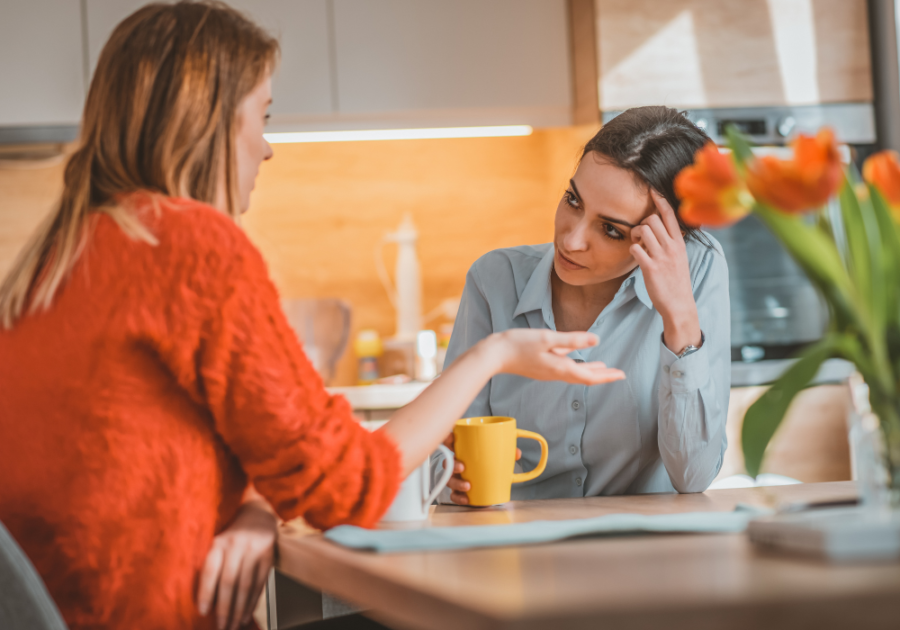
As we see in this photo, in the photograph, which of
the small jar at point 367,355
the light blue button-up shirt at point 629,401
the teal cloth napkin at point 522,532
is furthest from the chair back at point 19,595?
the small jar at point 367,355

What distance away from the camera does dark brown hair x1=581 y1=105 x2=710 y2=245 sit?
1.24m

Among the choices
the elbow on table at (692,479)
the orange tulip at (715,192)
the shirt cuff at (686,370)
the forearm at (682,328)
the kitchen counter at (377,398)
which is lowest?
the kitchen counter at (377,398)

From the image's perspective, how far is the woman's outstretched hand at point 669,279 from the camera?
1.14 metres

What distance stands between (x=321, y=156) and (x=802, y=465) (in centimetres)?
177

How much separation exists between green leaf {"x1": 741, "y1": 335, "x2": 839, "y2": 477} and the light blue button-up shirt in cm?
49

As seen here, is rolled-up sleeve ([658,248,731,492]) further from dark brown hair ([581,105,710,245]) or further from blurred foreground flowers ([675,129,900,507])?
blurred foreground flowers ([675,129,900,507])

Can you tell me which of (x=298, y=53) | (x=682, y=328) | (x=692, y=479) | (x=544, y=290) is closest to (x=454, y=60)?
(x=298, y=53)

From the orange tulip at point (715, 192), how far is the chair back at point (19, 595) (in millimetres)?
544

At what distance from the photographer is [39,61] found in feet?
8.04

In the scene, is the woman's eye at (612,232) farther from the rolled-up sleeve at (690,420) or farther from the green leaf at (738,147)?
the green leaf at (738,147)

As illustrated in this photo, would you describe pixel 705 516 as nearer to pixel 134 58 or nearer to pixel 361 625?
pixel 361 625

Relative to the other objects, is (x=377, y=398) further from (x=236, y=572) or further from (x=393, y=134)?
(x=236, y=572)

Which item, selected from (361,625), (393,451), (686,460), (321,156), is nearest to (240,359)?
(393,451)

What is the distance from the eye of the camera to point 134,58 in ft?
2.88
